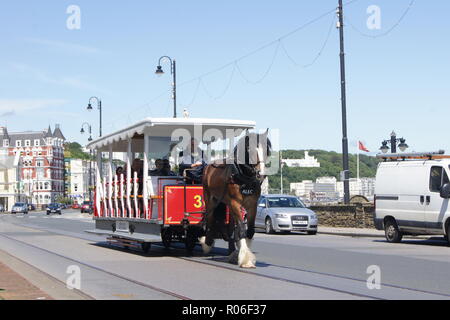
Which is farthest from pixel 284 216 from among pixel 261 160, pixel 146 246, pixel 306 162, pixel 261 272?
pixel 306 162

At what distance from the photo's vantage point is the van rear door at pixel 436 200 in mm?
20578

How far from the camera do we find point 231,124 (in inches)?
669

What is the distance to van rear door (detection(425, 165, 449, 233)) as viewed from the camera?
20578 mm

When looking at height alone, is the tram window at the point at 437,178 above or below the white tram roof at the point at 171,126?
below

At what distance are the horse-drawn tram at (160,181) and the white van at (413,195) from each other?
6.52 meters

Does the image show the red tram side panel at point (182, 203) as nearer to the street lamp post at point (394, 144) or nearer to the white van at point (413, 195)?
the white van at point (413, 195)

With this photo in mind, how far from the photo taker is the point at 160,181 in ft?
56.4

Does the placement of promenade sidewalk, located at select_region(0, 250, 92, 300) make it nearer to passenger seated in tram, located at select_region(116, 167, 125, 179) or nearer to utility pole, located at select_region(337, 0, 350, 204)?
passenger seated in tram, located at select_region(116, 167, 125, 179)

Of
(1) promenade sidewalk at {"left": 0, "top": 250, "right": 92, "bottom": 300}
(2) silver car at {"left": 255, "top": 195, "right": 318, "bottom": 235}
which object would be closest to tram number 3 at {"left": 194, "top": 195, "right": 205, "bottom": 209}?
(1) promenade sidewalk at {"left": 0, "top": 250, "right": 92, "bottom": 300}

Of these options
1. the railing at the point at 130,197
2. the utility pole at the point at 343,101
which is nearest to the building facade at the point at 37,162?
the utility pole at the point at 343,101

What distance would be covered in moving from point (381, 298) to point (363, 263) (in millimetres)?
5411

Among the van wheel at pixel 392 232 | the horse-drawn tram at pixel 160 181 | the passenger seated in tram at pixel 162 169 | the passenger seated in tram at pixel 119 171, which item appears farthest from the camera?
the van wheel at pixel 392 232

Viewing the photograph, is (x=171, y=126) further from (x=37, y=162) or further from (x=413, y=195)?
(x=37, y=162)

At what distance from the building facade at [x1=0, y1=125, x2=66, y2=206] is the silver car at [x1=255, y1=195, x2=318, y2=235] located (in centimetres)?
14453
